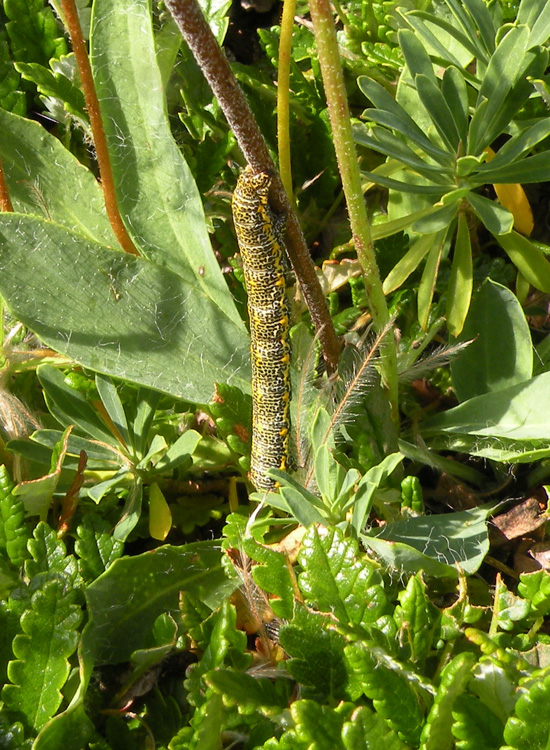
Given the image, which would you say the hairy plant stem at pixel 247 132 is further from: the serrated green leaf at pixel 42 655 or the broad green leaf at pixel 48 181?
the serrated green leaf at pixel 42 655

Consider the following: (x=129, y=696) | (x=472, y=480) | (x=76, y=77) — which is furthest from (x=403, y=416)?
(x=76, y=77)

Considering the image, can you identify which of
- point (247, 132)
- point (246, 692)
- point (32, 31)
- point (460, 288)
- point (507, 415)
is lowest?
point (246, 692)

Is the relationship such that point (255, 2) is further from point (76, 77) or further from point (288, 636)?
point (288, 636)

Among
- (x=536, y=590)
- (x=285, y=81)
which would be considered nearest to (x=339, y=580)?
(x=536, y=590)

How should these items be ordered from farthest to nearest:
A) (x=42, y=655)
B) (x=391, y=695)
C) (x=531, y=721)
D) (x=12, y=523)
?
(x=12, y=523), (x=42, y=655), (x=391, y=695), (x=531, y=721)

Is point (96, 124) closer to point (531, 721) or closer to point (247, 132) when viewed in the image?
point (247, 132)
